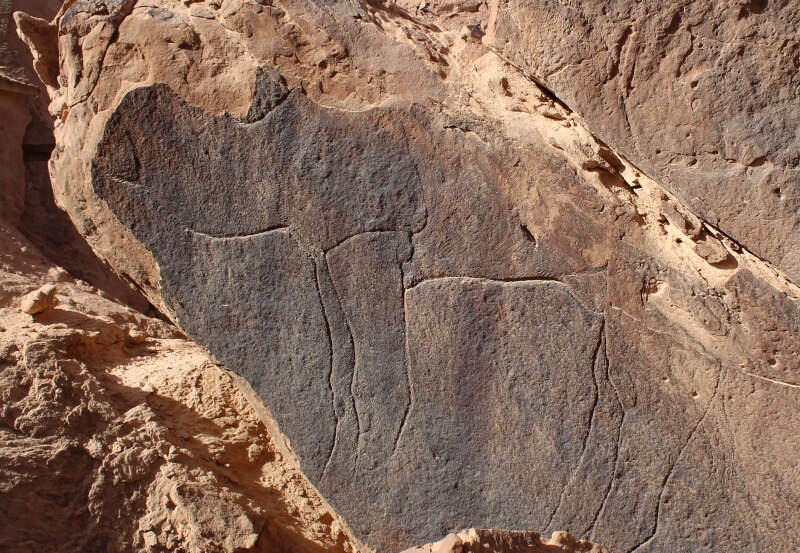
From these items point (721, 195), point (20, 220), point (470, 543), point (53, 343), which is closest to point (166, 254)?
point (53, 343)

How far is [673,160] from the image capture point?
163cm

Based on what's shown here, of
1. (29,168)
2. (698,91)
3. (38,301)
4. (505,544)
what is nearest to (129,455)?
(38,301)

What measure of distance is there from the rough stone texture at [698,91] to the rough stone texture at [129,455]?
129 cm

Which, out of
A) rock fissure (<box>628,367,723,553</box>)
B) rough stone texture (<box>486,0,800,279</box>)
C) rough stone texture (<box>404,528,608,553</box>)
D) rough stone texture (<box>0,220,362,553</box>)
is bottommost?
rough stone texture (<box>0,220,362,553</box>)

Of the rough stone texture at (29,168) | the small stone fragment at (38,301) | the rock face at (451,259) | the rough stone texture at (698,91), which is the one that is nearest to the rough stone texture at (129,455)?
the small stone fragment at (38,301)

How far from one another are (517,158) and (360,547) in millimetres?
1222

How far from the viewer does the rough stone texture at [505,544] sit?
1.62 m

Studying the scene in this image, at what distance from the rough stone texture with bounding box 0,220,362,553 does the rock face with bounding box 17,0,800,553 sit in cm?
40

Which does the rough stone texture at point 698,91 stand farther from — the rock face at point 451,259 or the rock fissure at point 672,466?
the rock fissure at point 672,466

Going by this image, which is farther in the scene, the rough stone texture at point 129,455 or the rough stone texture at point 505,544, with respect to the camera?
A: the rough stone texture at point 129,455

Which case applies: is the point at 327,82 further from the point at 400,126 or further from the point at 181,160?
the point at 181,160

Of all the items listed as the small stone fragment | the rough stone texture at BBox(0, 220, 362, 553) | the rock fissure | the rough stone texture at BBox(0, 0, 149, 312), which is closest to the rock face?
the rock fissure

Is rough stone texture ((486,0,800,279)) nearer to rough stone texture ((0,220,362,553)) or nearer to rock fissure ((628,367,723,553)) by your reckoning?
rock fissure ((628,367,723,553))

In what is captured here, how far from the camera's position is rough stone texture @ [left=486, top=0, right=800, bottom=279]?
5.05 feet
